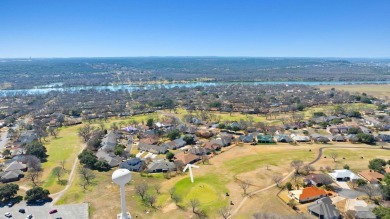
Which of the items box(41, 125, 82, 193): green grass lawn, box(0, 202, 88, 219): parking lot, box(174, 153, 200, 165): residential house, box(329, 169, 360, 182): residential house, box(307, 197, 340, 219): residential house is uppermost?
box(307, 197, 340, 219): residential house

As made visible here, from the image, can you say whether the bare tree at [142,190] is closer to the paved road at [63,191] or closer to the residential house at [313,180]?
the paved road at [63,191]

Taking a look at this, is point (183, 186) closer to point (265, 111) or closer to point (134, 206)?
point (134, 206)

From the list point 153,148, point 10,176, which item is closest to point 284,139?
point 153,148

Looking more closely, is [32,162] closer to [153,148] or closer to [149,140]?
[153,148]

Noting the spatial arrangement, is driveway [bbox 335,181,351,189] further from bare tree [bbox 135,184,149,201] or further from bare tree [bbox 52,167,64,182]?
bare tree [bbox 52,167,64,182]

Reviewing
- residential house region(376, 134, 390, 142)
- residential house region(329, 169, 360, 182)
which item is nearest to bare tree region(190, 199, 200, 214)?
residential house region(329, 169, 360, 182)

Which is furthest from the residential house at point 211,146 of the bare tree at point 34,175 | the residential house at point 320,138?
the bare tree at point 34,175
